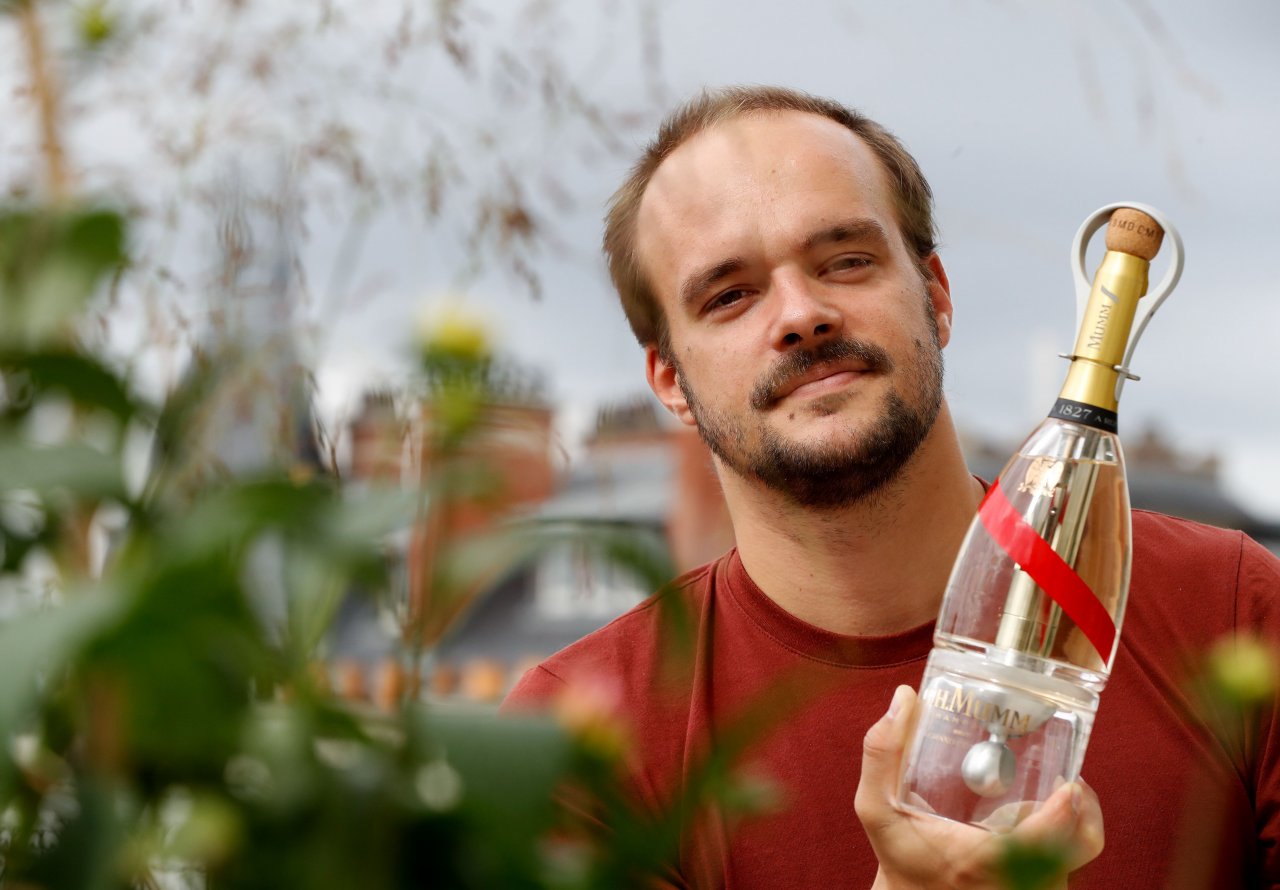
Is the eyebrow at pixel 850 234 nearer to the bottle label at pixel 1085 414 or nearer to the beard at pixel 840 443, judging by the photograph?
the beard at pixel 840 443

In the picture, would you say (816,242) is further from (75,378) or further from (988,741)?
(75,378)

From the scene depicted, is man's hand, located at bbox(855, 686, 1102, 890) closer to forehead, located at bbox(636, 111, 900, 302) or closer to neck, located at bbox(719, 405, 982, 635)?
neck, located at bbox(719, 405, 982, 635)

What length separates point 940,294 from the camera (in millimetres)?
1622

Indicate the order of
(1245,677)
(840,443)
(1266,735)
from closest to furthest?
1. (1245,677)
2. (1266,735)
3. (840,443)

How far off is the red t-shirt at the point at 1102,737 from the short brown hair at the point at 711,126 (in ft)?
1.44

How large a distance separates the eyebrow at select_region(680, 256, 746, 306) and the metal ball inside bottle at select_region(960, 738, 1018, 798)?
0.67 metres

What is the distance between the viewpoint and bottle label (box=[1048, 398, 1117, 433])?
0.85 metres

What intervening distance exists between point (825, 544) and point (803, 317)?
0.26 m

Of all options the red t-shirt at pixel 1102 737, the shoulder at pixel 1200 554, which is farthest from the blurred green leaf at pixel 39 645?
the shoulder at pixel 1200 554

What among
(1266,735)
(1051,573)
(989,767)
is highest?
(1051,573)

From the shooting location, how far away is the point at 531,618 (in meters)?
13.3

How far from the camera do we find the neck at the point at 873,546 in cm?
137

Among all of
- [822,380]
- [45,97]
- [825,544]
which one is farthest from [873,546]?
[45,97]

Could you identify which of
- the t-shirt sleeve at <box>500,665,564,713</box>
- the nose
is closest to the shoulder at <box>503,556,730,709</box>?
the t-shirt sleeve at <box>500,665,564,713</box>
